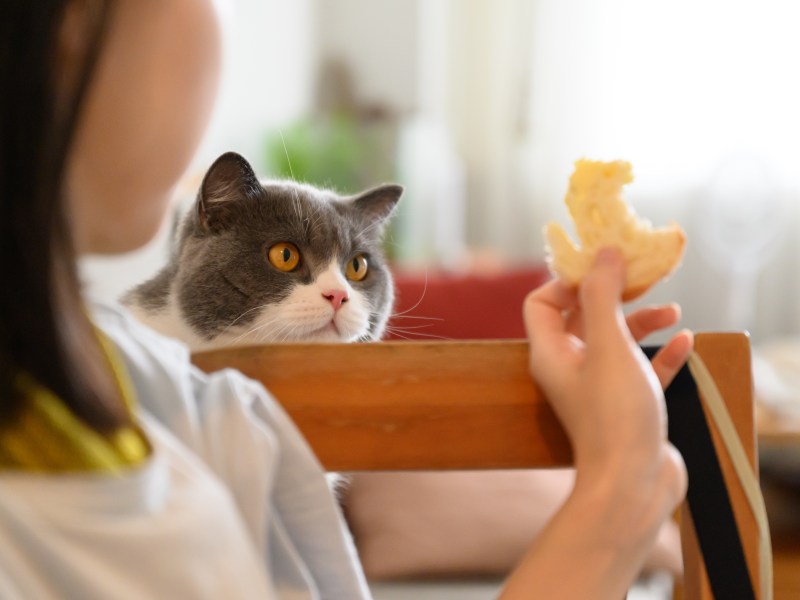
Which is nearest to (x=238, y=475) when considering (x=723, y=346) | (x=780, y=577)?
(x=723, y=346)

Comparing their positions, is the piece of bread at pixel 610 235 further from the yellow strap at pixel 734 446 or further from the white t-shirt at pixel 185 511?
the white t-shirt at pixel 185 511

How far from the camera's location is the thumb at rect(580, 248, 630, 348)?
505mm

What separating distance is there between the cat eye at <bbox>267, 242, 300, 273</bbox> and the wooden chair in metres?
0.28

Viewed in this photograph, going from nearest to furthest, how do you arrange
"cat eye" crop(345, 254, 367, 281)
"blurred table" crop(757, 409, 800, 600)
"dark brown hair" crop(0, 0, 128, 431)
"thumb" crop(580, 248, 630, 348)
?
→ "dark brown hair" crop(0, 0, 128, 431) < "thumb" crop(580, 248, 630, 348) < "cat eye" crop(345, 254, 367, 281) < "blurred table" crop(757, 409, 800, 600)

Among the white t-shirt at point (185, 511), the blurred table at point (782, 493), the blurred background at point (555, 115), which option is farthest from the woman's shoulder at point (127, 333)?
the blurred background at point (555, 115)

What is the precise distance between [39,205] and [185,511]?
167 mm

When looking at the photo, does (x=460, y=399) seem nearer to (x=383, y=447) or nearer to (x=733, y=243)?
(x=383, y=447)

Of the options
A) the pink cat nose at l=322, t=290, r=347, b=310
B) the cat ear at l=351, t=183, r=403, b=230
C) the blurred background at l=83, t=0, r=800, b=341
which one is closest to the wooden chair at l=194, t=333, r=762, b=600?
the pink cat nose at l=322, t=290, r=347, b=310

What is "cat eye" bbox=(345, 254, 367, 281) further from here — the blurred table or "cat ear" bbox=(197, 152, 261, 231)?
the blurred table

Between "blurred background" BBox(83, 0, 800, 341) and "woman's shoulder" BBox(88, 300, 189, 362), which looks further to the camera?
"blurred background" BBox(83, 0, 800, 341)

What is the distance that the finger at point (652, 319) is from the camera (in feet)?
1.96

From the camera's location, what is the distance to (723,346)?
60cm

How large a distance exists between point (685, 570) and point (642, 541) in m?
0.13

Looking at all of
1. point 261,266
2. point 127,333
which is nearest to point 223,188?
point 261,266
